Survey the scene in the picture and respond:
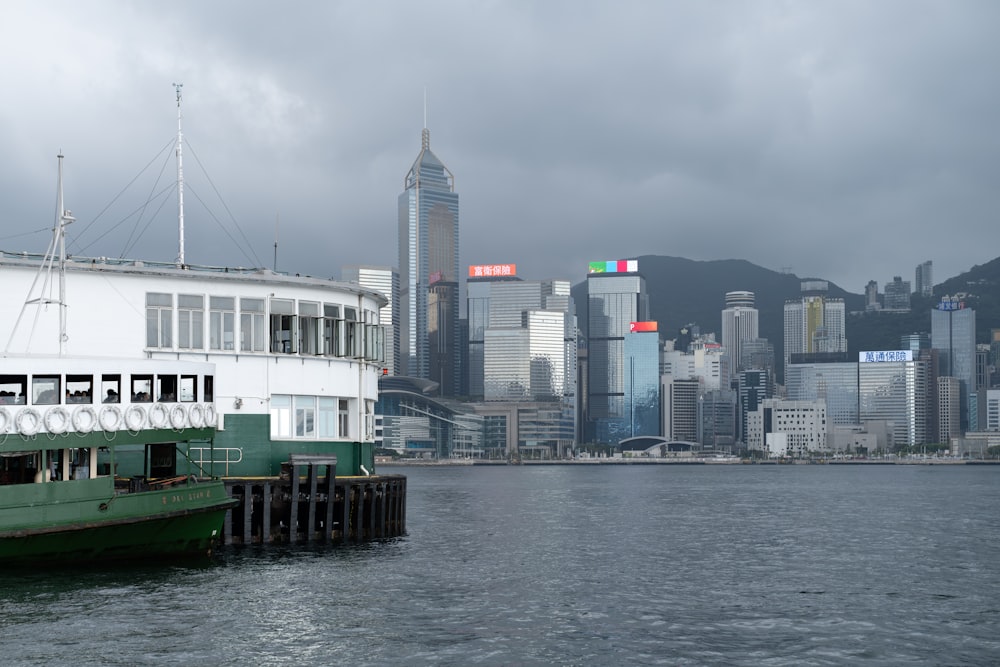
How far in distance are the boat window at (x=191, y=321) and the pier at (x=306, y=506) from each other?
6400mm

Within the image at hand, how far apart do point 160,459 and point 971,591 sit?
3117 centimetres

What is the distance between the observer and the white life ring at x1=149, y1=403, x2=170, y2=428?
1695 inches

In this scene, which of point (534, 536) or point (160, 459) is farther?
point (534, 536)

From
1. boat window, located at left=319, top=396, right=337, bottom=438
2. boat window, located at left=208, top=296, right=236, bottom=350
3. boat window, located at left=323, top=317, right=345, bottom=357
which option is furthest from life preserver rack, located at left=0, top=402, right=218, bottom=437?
boat window, located at left=323, top=317, right=345, bottom=357

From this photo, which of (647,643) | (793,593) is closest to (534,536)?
(793,593)

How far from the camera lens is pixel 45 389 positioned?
40.8 meters

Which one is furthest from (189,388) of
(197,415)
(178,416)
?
(178,416)

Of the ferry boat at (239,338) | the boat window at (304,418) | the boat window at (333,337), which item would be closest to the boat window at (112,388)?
the ferry boat at (239,338)

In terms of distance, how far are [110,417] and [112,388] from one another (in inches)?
49.2

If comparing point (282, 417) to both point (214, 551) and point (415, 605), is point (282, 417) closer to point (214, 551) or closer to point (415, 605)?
point (214, 551)

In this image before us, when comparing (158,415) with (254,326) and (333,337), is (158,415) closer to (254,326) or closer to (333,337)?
(254,326)

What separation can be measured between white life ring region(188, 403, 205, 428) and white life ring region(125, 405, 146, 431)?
1.94 meters

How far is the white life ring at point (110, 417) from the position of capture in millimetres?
41719

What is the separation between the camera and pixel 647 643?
1291 inches
